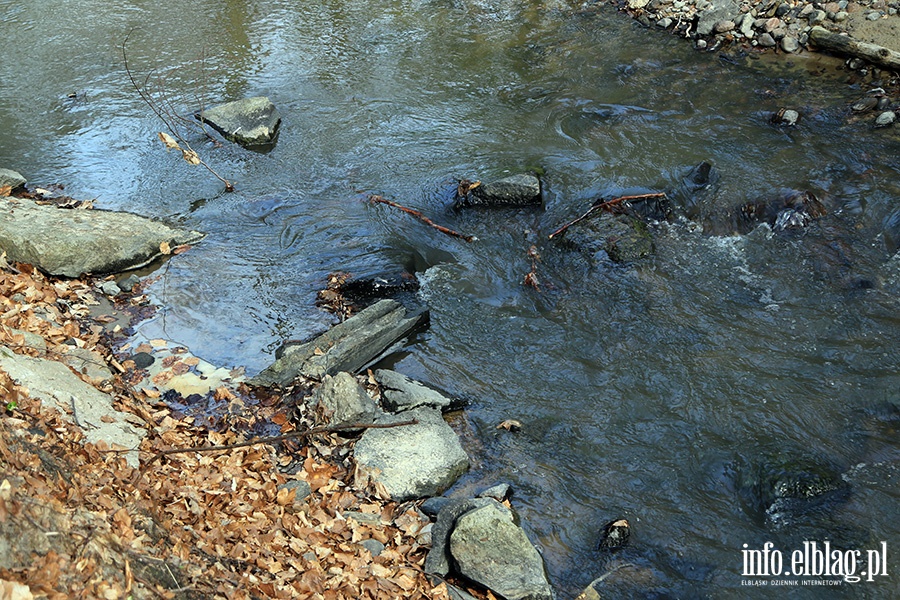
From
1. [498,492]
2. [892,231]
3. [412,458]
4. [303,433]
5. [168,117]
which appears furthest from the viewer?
[168,117]

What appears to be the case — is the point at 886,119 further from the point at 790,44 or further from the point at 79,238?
the point at 79,238

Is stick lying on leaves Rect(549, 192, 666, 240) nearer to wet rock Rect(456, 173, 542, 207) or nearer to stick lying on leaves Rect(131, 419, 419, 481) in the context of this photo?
wet rock Rect(456, 173, 542, 207)

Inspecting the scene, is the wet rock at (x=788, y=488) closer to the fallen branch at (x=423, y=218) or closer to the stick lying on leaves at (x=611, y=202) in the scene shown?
the stick lying on leaves at (x=611, y=202)

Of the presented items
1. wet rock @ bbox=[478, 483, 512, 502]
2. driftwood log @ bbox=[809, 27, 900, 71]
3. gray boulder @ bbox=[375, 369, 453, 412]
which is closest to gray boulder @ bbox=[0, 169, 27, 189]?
gray boulder @ bbox=[375, 369, 453, 412]

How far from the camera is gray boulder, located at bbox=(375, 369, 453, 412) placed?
630cm

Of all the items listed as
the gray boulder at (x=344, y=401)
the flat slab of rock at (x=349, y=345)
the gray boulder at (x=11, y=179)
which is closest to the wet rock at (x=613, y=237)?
the flat slab of rock at (x=349, y=345)

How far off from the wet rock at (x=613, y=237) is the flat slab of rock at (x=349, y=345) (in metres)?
2.18

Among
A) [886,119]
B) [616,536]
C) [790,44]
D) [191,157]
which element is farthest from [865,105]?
[191,157]

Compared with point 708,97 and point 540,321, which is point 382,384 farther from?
point 708,97

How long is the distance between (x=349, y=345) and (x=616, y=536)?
3.00 meters

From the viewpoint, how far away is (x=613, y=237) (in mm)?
8164

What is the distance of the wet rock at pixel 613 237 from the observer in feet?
26.2

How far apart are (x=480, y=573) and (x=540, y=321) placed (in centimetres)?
304

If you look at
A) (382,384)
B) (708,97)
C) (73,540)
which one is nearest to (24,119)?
(382,384)
